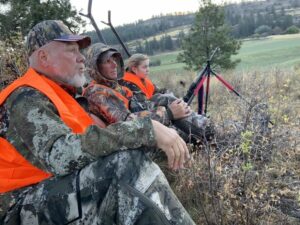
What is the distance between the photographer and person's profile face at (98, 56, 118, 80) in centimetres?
448

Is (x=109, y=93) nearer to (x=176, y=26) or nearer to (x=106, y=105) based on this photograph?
(x=106, y=105)

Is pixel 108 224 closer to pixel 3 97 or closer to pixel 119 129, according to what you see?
pixel 119 129

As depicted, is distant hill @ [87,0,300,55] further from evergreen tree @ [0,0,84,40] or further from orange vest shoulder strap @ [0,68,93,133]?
orange vest shoulder strap @ [0,68,93,133]

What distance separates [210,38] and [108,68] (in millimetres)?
21175

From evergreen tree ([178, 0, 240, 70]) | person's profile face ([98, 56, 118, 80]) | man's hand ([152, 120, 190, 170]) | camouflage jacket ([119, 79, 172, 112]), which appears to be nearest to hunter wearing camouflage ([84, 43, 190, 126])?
person's profile face ([98, 56, 118, 80])

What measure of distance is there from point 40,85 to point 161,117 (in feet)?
6.81

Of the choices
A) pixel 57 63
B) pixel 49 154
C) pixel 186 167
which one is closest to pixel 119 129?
pixel 49 154

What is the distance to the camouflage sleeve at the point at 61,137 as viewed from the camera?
2246 millimetres

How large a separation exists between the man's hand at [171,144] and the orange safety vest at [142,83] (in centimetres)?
304

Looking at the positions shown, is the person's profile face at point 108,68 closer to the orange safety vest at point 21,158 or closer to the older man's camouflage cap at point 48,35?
the older man's camouflage cap at point 48,35

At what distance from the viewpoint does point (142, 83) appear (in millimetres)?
5617

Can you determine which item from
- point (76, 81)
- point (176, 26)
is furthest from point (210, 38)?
point (176, 26)

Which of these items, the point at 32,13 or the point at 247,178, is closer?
the point at 247,178

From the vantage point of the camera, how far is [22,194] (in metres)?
2.47
